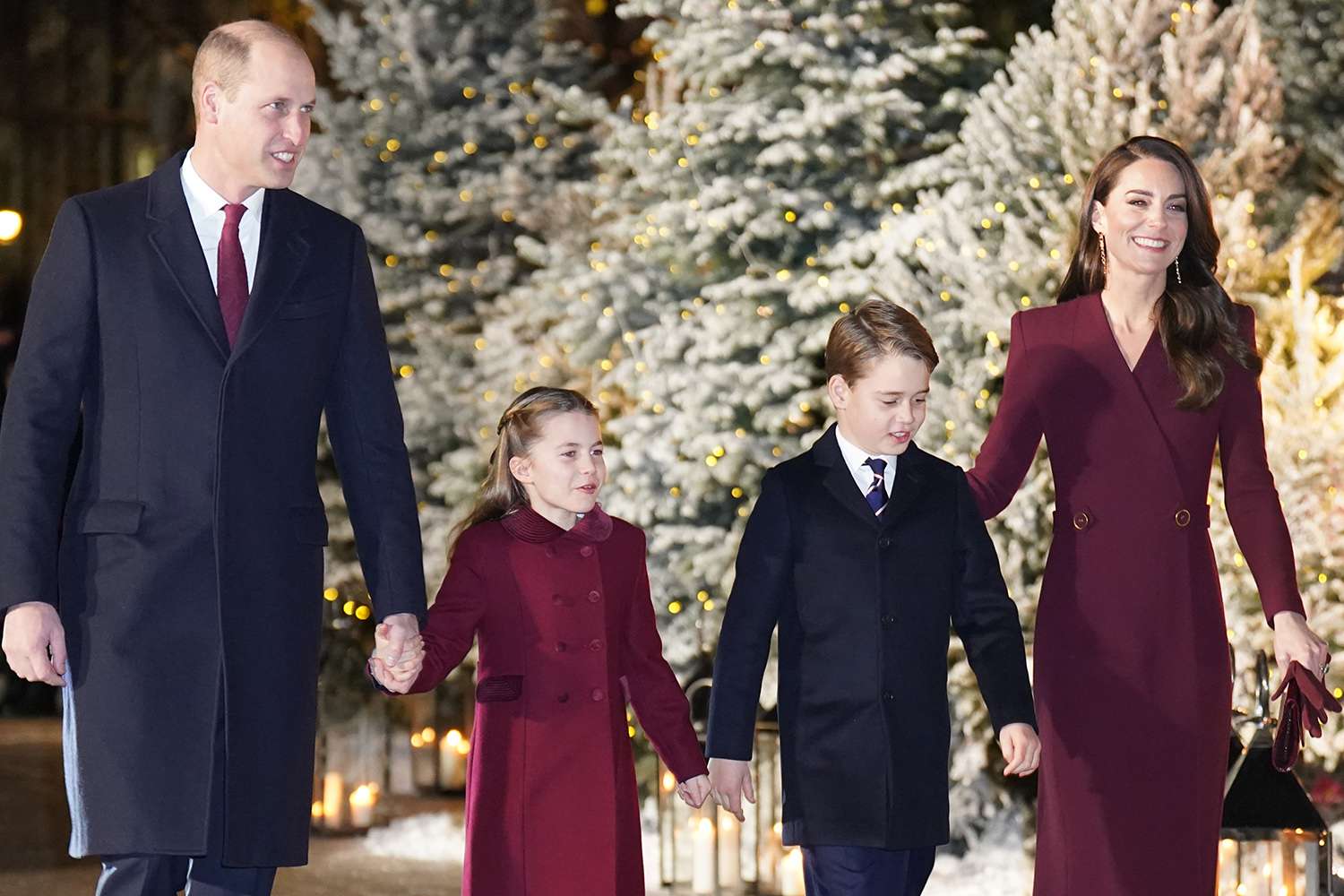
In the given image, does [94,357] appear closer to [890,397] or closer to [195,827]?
[195,827]

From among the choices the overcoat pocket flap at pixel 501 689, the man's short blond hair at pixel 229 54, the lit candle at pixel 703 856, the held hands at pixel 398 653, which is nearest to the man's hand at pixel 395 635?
the held hands at pixel 398 653

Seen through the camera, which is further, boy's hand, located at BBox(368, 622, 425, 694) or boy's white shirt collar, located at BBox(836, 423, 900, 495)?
boy's white shirt collar, located at BBox(836, 423, 900, 495)

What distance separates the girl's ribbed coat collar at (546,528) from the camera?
421 cm

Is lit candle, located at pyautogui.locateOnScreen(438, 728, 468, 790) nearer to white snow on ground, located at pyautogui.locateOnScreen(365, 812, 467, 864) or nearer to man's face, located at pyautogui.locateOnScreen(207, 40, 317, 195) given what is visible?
white snow on ground, located at pyautogui.locateOnScreen(365, 812, 467, 864)

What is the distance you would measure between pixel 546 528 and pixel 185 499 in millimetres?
915

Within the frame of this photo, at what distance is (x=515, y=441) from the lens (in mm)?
4262

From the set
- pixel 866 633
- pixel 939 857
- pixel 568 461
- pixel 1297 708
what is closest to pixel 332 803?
pixel 939 857

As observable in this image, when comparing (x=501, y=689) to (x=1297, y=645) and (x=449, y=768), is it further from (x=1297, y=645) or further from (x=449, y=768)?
(x=449, y=768)

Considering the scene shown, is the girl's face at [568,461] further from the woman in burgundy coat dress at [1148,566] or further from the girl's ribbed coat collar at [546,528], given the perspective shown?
the woman in burgundy coat dress at [1148,566]

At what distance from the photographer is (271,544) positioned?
3.59 meters

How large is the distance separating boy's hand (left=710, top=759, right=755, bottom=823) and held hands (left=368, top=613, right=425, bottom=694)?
2.31 ft

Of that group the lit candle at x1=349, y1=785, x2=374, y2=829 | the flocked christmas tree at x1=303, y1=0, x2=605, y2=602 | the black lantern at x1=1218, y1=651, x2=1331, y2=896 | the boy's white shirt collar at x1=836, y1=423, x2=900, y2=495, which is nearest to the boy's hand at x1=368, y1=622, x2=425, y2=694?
the boy's white shirt collar at x1=836, y1=423, x2=900, y2=495

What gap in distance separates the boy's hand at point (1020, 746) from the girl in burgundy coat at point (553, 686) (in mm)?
615

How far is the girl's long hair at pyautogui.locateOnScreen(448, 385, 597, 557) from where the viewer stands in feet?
13.9
